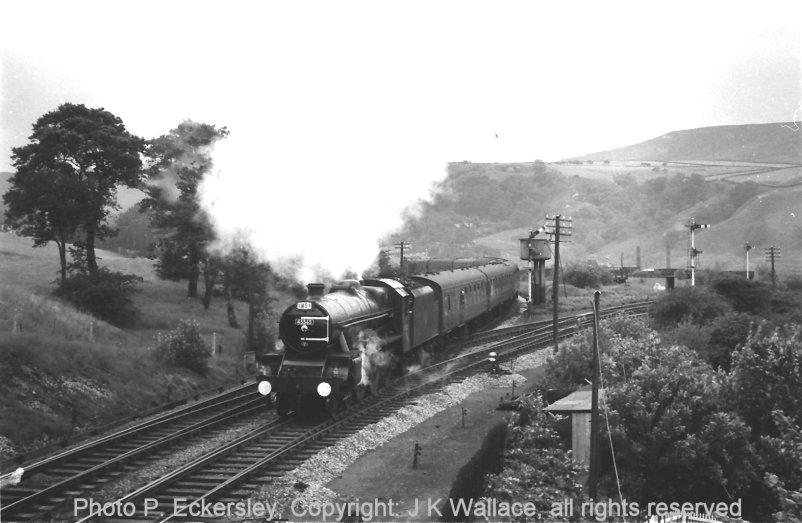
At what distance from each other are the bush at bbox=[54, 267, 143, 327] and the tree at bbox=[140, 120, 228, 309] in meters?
3.39

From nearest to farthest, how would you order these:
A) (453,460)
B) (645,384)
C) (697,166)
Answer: (453,460), (645,384), (697,166)

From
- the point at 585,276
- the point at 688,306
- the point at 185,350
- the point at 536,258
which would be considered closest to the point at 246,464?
the point at 185,350

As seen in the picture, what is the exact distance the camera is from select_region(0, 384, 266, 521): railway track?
1289 cm

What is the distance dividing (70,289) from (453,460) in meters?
23.5

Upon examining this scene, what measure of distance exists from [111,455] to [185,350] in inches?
425

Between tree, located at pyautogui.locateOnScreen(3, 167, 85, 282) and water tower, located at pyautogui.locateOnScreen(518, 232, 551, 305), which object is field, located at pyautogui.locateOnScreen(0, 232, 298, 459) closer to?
tree, located at pyautogui.locateOnScreen(3, 167, 85, 282)

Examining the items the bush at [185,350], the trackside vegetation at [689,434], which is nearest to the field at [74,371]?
the bush at [185,350]

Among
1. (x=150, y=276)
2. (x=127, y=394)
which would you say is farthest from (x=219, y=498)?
(x=150, y=276)

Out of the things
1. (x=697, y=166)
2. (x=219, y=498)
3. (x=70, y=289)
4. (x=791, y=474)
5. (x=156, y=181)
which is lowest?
(x=791, y=474)

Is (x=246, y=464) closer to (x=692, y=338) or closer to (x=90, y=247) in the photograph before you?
(x=692, y=338)

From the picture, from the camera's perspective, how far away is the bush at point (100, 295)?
108 ft

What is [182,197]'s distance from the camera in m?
34.7

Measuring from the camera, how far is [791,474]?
18031 mm

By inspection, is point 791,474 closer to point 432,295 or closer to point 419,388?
point 419,388
